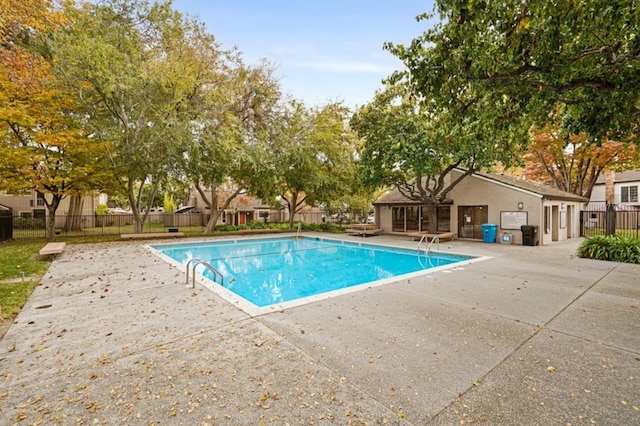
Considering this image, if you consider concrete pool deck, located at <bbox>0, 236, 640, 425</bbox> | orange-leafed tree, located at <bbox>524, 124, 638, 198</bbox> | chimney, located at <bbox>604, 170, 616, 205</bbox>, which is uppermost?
orange-leafed tree, located at <bbox>524, 124, 638, 198</bbox>

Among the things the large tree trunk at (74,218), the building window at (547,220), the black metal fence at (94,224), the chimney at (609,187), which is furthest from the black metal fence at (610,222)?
the large tree trunk at (74,218)

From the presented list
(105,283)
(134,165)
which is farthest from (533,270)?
(134,165)

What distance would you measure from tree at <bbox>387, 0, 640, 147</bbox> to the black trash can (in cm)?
784

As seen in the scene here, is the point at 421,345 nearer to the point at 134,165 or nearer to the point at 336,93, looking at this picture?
the point at 134,165

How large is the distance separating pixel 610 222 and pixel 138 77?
23140 millimetres

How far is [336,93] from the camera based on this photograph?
19.4m

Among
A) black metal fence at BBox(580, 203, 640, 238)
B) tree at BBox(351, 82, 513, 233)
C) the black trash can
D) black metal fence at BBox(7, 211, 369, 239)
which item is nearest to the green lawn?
black metal fence at BBox(7, 211, 369, 239)

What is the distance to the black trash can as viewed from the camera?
1298cm

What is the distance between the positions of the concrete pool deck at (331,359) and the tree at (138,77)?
10.2 metres

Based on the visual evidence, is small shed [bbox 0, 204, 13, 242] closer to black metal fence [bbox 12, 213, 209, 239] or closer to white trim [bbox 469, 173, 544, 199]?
black metal fence [bbox 12, 213, 209, 239]

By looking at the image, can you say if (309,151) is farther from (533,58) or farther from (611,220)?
(611,220)

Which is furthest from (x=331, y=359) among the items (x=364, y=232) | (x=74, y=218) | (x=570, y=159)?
(x=570, y=159)

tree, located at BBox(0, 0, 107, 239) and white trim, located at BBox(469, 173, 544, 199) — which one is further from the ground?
tree, located at BBox(0, 0, 107, 239)

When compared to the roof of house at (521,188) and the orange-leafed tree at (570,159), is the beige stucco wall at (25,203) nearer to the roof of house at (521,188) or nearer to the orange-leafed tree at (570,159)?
the roof of house at (521,188)
